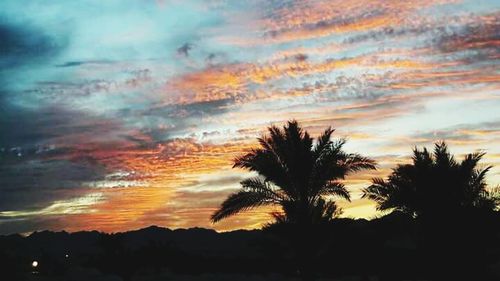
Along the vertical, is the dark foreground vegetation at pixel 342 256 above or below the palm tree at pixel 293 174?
below

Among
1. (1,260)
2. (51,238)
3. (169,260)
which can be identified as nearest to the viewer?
(1,260)

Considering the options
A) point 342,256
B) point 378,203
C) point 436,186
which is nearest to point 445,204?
point 436,186

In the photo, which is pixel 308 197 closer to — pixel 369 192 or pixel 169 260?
pixel 369 192

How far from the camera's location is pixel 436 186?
62.4ft

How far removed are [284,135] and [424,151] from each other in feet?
15.4

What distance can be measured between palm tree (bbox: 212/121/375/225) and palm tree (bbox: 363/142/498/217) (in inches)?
61.4

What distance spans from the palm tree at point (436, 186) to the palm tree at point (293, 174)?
61.4 inches

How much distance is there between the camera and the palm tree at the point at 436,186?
18984mm

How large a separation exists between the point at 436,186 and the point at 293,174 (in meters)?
4.56

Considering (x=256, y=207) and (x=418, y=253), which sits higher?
(x=256, y=207)

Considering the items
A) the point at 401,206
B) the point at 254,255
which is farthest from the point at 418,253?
the point at 254,255

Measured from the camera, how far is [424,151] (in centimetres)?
1991

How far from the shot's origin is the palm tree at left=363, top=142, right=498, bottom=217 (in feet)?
62.3

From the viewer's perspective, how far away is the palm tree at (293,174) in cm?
1966
